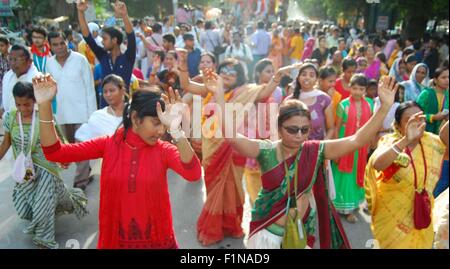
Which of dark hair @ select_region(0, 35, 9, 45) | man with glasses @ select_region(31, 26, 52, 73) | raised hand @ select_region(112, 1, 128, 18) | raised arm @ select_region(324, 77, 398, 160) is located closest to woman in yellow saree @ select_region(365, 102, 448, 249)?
raised arm @ select_region(324, 77, 398, 160)

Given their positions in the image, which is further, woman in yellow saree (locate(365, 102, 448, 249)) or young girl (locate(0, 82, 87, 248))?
young girl (locate(0, 82, 87, 248))

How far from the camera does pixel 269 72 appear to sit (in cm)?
449

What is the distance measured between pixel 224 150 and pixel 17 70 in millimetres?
2170

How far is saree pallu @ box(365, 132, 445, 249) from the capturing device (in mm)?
2789

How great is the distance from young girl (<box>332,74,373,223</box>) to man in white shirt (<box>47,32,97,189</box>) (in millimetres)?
2547

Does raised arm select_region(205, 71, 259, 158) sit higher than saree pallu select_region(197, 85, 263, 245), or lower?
higher

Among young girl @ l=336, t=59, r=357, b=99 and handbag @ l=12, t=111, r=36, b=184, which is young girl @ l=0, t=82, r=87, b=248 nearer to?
handbag @ l=12, t=111, r=36, b=184

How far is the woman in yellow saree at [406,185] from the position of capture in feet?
9.08

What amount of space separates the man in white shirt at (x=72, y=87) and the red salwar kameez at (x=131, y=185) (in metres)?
2.44

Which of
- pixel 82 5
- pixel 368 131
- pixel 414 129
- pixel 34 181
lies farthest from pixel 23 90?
pixel 414 129

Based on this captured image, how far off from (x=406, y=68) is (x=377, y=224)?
181 inches

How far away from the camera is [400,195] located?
2.85 meters

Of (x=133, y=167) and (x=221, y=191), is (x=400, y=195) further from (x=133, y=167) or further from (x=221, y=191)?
(x=133, y=167)

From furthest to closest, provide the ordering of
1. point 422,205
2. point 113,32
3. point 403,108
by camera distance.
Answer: point 113,32
point 403,108
point 422,205
